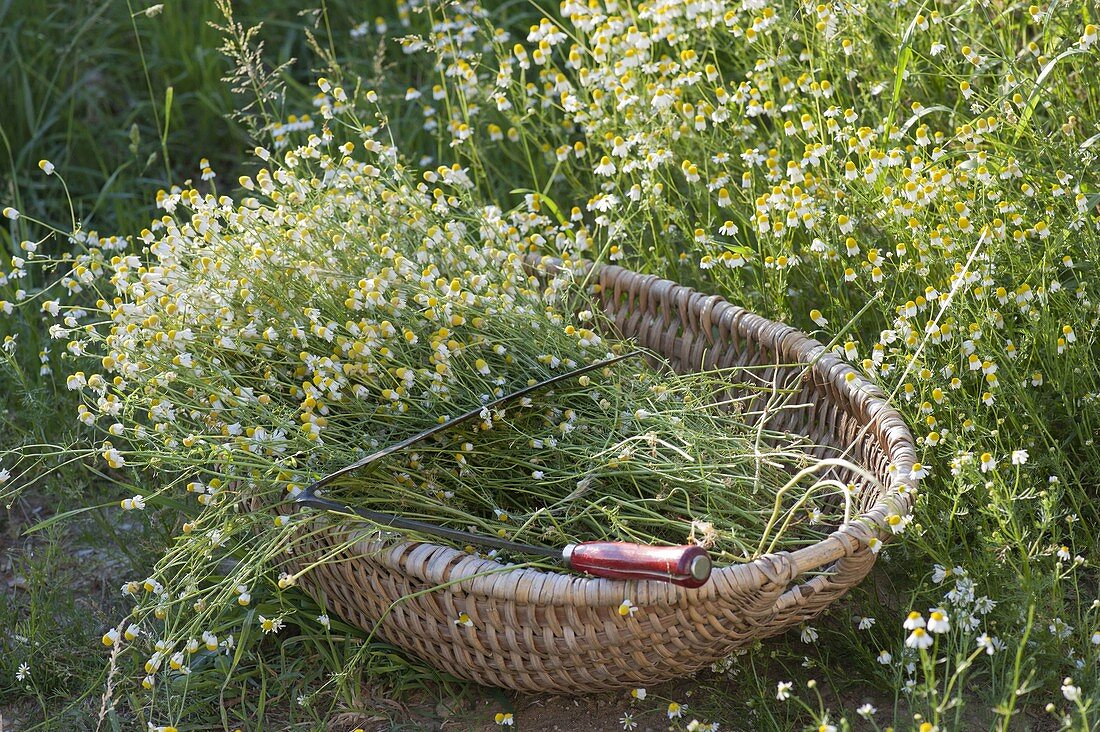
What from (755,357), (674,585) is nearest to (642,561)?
(674,585)

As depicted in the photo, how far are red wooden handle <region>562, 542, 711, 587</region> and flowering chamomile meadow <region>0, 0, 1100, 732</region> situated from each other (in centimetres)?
12

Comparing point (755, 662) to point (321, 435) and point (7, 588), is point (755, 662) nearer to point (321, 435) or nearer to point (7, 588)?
point (321, 435)

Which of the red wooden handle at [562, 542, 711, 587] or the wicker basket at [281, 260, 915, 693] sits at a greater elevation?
the red wooden handle at [562, 542, 711, 587]

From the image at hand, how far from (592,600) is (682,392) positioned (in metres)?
0.68

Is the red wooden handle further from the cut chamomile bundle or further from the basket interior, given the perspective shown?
the basket interior

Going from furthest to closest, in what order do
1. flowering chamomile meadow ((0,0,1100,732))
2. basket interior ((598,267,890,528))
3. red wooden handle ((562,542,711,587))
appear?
basket interior ((598,267,890,528)) → flowering chamomile meadow ((0,0,1100,732)) → red wooden handle ((562,542,711,587))

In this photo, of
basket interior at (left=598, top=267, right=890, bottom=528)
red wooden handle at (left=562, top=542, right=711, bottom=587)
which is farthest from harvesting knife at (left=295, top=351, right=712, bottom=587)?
basket interior at (left=598, top=267, right=890, bottom=528)

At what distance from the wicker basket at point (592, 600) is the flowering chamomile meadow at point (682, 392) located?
5 cm

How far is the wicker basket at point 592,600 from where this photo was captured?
1629 millimetres

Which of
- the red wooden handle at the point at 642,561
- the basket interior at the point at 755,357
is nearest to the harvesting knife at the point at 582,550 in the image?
the red wooden handle at the point at 642,561

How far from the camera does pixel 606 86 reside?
262 cm

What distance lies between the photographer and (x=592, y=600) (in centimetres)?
164

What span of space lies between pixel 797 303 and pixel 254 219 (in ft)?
3.51

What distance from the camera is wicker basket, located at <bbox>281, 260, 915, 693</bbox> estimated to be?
64.1 inches
